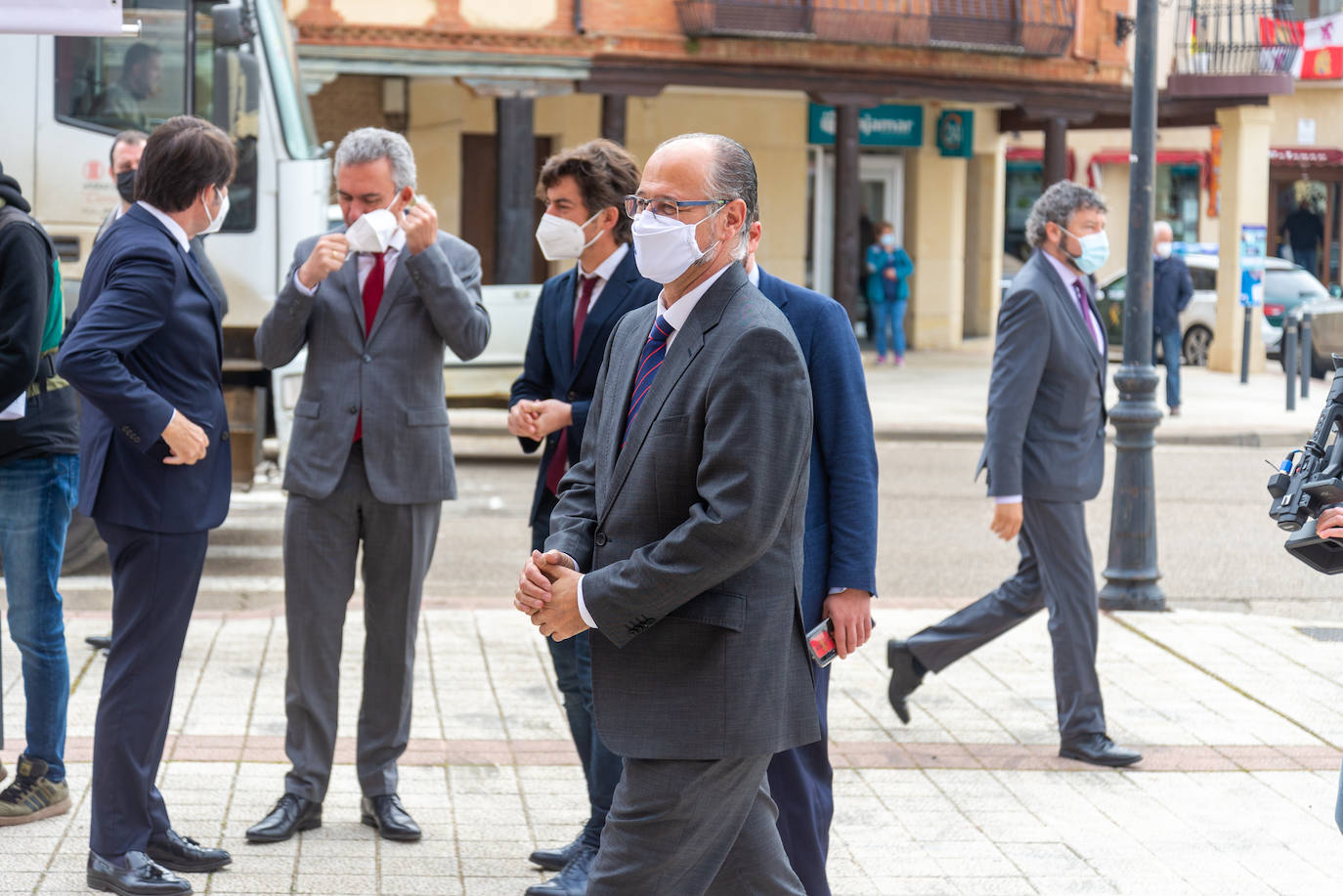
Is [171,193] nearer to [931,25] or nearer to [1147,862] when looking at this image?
Result: [1147,862]

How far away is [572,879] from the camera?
185 inches

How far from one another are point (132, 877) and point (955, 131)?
24150mm

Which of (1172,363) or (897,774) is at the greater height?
(1172,363)

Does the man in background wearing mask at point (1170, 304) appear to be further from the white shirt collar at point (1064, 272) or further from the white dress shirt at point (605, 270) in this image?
the white dress shirt at point (605, 270)

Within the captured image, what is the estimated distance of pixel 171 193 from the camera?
470 centimetres

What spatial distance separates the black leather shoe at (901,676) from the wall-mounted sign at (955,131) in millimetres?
21595

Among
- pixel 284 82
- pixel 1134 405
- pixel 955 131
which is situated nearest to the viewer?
pixel 1134 405

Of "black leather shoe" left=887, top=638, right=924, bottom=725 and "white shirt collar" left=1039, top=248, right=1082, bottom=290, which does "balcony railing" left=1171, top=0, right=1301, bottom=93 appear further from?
"black leather shoe" left=887, top=638, right=924, bottom=725

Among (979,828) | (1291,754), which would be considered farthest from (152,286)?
(1291,754)

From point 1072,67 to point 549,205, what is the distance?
21.4 m

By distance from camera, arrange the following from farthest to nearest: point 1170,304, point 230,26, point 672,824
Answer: point 1170,304 → point 230,26 → point 672,824

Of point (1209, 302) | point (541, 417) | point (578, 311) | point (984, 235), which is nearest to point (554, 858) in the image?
point (541, 417)

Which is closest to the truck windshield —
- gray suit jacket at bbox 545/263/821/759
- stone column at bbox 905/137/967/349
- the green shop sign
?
gray suit jacket at bbox 545/263/821/759

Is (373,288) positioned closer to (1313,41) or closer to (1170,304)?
(1170,304)
